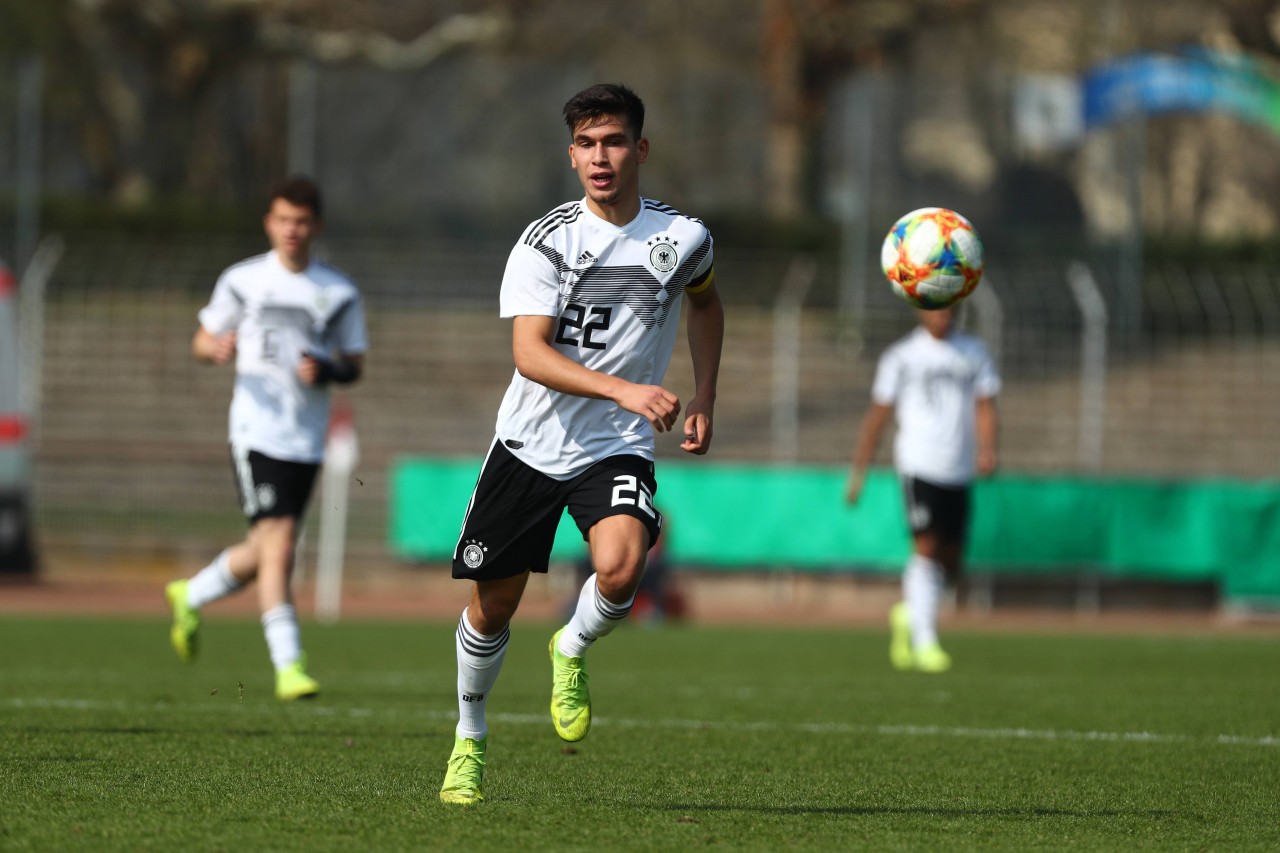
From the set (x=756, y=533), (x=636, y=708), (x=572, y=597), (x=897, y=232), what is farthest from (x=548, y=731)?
(x=756, y=533)

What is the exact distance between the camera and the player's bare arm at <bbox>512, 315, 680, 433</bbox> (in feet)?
17.3

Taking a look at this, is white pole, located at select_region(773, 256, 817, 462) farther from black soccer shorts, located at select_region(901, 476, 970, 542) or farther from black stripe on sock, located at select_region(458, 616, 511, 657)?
black stripe on sock, located at select_region(458, 616, 511, 657)

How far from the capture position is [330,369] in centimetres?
912

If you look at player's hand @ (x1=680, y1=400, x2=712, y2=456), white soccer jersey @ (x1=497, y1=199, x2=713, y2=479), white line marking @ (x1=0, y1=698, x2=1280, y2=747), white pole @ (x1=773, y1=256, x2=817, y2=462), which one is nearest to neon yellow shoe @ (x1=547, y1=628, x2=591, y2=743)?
white soccer jersey @ (x1=497, y1=199, x2=713, y2=479)

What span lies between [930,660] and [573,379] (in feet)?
23.0

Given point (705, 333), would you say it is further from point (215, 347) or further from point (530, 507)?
point (215, 347)

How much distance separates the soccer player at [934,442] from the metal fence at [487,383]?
830cm

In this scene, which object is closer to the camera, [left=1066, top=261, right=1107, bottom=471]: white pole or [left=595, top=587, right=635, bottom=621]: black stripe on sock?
[left=595, top=587, right=635, bottom=621]: black stripe on sock

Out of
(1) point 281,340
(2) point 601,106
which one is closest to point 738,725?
(1) point 281,340

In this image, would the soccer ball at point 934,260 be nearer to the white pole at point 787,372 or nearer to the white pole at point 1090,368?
the white pole at point 1090,368

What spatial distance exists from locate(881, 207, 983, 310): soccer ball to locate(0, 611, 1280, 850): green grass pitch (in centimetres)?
183

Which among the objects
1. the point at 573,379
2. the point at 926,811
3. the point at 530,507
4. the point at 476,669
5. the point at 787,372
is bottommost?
the point at 926,811

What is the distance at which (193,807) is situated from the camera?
17.8 feet

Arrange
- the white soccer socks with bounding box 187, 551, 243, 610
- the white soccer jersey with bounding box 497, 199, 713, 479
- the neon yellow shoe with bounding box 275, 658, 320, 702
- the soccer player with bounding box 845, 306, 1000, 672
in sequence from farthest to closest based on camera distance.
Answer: the soccer player with bounding box 845, 306, 1000, 672 < the white soccer socks with bounding box 187, 551, 243, 610 < the neon yellow shoe with bounding box 275, 658, 320, 702 < the white soccer jersey with bounding box 497, 199, 713, 479
